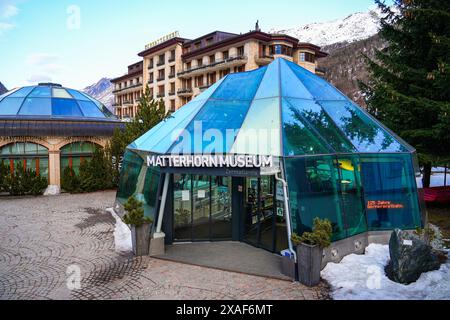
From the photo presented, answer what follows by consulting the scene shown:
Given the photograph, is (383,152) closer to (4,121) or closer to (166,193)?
(166,193)

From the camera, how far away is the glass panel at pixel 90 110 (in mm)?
28984

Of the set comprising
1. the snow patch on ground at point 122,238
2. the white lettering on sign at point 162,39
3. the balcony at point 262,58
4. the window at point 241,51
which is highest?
the white lettering on sign at point 162,39

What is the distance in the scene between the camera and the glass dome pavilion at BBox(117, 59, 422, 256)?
35.8ft

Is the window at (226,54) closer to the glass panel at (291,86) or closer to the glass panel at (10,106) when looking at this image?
the glass panel at (10,106)

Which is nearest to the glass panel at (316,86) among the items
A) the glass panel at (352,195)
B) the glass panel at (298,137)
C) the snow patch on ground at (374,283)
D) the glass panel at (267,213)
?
the glass panel at (298,137)

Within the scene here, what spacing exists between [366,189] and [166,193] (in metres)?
7.20

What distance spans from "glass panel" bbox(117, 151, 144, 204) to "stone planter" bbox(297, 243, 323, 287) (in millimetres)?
9239

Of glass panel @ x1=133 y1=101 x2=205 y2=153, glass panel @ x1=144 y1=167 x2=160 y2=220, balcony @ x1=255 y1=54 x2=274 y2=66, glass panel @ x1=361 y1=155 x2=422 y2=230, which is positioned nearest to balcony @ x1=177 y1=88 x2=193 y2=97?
balcony @ x1=255 y1=54 x2=274 y2=66

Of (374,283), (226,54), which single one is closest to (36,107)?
(226,54)

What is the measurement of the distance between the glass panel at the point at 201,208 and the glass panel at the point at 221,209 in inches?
7.9

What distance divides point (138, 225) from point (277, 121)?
6050 millimetres
